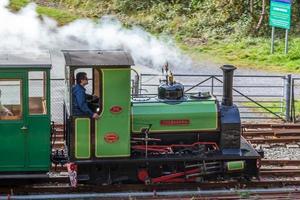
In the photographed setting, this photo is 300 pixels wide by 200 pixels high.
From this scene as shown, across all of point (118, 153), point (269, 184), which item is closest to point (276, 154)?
point (269, 184)

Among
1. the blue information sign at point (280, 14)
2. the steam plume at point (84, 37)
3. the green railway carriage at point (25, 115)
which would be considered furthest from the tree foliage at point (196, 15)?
the green railway carriage at point (25, 115)

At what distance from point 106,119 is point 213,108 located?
2.06 meters

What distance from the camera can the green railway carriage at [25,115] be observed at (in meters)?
11.7

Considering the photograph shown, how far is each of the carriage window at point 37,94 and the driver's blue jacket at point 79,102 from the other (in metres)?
0.49

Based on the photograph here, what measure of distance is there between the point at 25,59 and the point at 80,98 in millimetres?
1168

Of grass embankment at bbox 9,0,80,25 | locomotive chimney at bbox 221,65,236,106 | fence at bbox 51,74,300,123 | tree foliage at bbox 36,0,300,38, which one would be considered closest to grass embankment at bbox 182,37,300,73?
tree foliage at bbox 36,0,300,38

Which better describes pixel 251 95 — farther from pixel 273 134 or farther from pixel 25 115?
pixel 25 115

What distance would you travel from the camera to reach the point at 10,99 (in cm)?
1174

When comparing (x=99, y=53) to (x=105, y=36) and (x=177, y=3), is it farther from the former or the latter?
(x=177, y=3)

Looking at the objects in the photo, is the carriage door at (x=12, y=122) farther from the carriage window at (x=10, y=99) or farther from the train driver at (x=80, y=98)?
the train driver at (x=80, y=98)

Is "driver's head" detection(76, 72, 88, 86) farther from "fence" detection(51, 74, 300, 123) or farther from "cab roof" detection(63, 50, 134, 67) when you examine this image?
"fence" detection(51, 74, 300, 123)

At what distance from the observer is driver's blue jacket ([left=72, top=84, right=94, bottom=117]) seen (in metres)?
11.8

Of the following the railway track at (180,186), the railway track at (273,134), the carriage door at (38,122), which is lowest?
the railway track at (180,186)

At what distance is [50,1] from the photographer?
34688 mm
